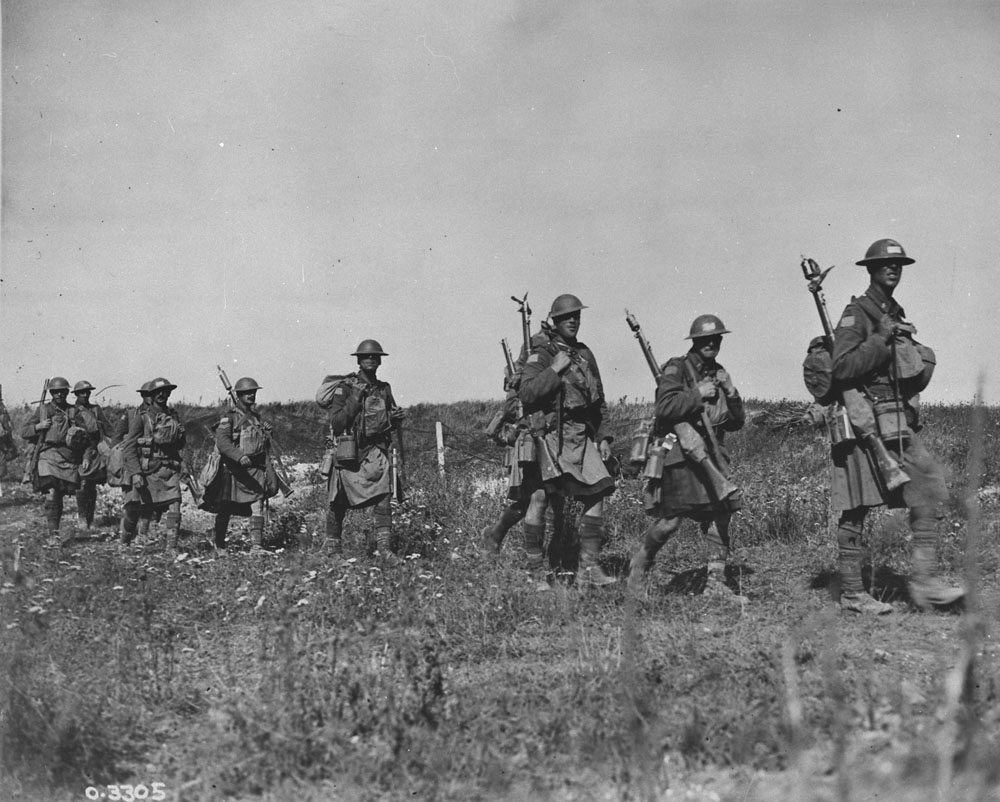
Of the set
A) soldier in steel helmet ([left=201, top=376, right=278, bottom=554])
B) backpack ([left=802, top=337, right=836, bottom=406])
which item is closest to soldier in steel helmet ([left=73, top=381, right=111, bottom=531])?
soldier in steel helmet ([left=201, top=376, right=278, bottom=554])

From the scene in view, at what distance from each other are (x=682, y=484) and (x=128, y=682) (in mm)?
3837

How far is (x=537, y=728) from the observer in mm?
4648

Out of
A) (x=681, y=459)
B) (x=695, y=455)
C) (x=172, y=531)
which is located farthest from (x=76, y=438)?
(x=695, y=455)

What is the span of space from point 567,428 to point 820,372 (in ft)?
6.87

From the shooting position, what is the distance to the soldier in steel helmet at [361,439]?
10.4m

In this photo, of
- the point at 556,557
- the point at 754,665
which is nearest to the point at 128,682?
the point at 754,665

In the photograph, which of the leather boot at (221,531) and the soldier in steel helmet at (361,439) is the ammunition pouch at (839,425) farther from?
the leather boot at (221,531)

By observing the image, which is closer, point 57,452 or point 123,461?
point 123,461

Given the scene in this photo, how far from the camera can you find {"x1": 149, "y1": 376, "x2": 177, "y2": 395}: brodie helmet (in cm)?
1261

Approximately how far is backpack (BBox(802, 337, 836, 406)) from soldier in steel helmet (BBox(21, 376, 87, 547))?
10.6m

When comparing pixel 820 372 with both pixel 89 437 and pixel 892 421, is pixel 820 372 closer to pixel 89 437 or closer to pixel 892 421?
pixel 892 421

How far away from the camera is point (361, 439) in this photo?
417 inches

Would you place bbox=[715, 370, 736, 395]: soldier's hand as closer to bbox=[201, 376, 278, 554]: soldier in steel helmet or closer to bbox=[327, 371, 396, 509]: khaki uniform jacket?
bbox=[327, 371, 396, 509]: khaki uniform jacket

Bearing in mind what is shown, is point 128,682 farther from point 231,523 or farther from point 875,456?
point 231,523
